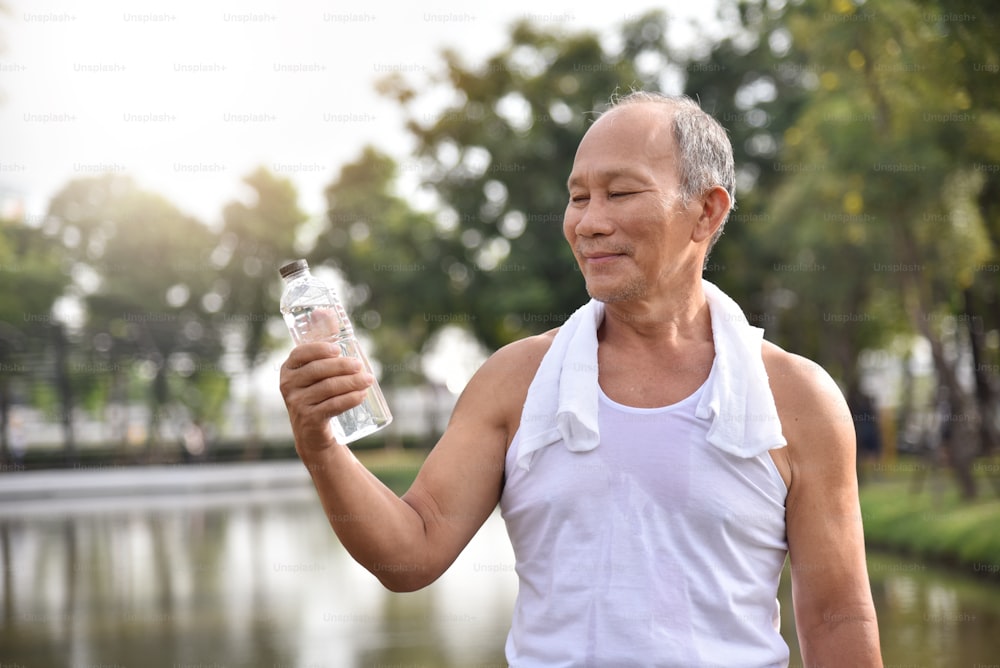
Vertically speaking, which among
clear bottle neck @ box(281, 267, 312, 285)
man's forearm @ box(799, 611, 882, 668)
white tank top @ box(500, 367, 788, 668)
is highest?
clear bottle neck @ box(281, 267, 312, 285)

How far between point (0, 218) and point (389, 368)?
1153cm

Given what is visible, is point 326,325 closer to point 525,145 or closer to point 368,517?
point 368,517

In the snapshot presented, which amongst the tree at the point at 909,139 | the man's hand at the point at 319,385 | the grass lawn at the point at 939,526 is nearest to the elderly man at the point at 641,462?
the man's hand at the point at 319,385

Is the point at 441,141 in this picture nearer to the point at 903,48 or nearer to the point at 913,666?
the point at 903,48

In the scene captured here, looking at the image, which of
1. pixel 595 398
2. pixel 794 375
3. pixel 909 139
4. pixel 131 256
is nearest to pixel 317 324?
pixel 595 398

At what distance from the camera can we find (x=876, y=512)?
14102 millimetres

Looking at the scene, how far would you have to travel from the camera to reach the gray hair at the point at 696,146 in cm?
250

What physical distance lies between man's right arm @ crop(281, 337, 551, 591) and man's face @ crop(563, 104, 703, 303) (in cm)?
23

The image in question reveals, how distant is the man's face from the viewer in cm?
243

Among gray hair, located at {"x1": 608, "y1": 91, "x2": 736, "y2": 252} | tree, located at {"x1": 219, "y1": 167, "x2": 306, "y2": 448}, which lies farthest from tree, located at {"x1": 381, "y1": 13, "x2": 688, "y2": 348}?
gray hair, located at {"x1": 608, "y1": 91, "x2": 736, "y2": 252}

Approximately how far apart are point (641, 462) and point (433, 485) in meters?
0.39

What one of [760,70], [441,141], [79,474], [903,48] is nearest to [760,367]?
[903,48]

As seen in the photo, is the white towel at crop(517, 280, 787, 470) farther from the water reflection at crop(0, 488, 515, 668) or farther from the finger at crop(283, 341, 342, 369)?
the water reflection at crop(0, 488, 515, 668)

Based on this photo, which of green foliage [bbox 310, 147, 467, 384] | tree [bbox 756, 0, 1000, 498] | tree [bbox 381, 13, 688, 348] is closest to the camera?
tree [bbox 756, 0, 1000, 498]
